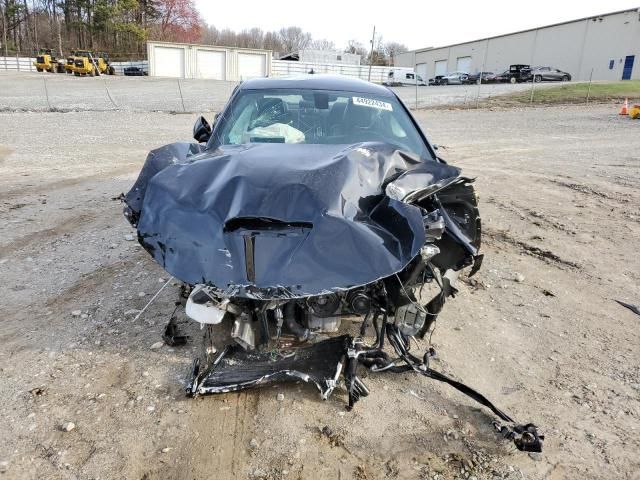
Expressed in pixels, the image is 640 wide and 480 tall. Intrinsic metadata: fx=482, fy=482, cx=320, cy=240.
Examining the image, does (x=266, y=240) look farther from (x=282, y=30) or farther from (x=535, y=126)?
(x=282, y=30)

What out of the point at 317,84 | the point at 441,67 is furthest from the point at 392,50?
the point at 317,84

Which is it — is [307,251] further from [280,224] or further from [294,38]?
[294,38]

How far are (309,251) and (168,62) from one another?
154ft

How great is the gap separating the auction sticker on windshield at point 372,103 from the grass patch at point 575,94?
21619mm

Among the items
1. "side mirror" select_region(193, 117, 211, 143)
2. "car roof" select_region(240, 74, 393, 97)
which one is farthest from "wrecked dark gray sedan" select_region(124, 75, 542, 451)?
"car roof" select_region(240, 74, 393, 97)

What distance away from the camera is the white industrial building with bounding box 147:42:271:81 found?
43812mm

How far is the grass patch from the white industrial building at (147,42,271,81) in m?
26.4

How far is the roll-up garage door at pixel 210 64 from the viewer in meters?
44.7

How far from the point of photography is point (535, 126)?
16.7m

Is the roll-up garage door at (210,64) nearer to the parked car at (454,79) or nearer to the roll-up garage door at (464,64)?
the parked car at (454,79)

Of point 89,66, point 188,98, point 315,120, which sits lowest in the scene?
point 188,98

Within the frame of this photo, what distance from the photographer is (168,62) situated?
44188 mm

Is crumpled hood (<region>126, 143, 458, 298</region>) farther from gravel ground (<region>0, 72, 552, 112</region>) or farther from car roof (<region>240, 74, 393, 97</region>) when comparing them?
gravel ground (<region>0, 72, 552, 112</region>)

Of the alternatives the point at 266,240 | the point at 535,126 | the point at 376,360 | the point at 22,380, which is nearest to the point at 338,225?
the point at 266,240
